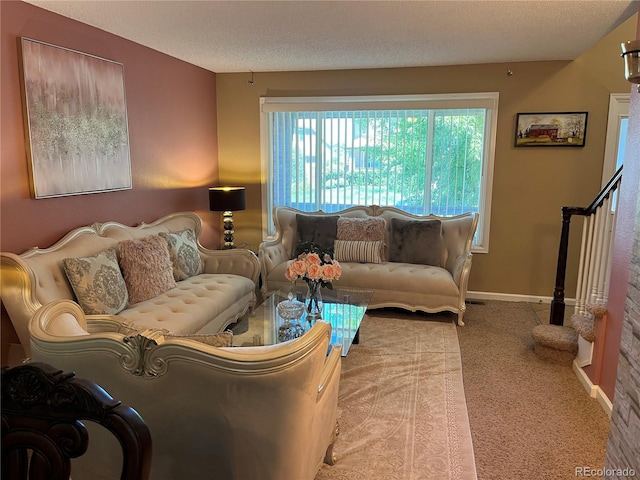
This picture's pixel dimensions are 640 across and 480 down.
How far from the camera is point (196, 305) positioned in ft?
10.9

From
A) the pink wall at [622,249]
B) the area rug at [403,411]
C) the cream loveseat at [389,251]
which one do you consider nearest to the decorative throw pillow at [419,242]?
the cream loveseat at [389,251]

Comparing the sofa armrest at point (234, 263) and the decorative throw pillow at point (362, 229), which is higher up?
the decorative throw pillow at point (362, 229)

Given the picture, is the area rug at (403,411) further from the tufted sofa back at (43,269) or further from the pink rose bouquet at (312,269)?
the tufted sofa back at (43,269)

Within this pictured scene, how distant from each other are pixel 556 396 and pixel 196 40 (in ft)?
12.4

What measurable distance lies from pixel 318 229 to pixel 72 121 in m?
2.46

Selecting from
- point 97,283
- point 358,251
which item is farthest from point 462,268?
point 97,283

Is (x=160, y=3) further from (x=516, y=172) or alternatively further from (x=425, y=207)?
(x=516, y=172)

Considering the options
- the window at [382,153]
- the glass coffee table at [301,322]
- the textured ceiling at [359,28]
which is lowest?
the glass coffee table at [301,322]

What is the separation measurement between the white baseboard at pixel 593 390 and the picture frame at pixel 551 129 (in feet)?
7.77

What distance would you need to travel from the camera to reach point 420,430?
255 cm

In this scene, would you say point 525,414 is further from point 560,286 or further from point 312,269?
point 312,269

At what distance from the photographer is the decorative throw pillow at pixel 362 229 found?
15.2 feet

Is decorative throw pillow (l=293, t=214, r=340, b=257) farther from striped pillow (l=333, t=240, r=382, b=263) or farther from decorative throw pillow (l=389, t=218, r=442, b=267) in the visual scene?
decorative throw pillow (l=389, t=218, r=442, b=267)

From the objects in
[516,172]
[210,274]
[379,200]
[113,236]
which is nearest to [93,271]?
[113,236]
